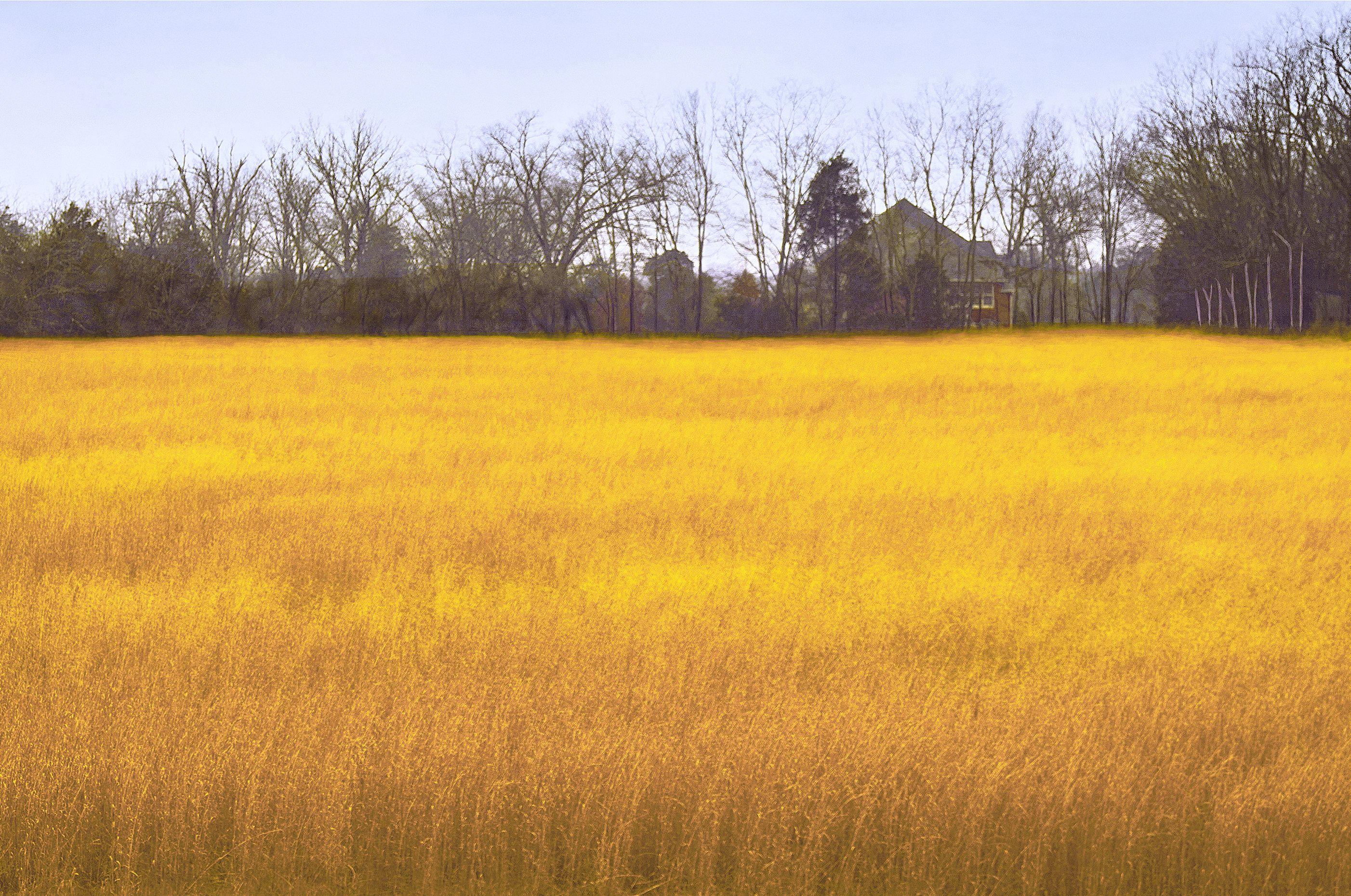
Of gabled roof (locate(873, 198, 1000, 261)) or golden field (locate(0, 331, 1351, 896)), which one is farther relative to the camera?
gabled roof (locate(873, 198, 1000, 261))

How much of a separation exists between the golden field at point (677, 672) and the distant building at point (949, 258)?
37.0m

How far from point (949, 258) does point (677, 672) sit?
192 ft

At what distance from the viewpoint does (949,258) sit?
61.7 meters

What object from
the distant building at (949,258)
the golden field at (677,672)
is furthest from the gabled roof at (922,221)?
the golden field at (677,672)

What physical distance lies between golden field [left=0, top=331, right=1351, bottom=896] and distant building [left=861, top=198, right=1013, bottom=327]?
36985mm

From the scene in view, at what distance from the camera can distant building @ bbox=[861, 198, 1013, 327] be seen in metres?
51.5

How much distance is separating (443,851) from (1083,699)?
320cm

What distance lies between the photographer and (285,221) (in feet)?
181

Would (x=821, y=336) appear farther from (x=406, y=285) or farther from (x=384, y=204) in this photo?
(x=384, y=204)

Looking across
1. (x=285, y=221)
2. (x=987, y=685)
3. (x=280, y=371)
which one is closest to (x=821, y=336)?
(x=280, y=371)

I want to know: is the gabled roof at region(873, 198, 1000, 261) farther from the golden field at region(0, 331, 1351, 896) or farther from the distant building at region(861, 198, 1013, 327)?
the golden field at region(0, 331, 1351, 896)

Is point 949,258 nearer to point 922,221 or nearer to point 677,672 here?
point 922,221

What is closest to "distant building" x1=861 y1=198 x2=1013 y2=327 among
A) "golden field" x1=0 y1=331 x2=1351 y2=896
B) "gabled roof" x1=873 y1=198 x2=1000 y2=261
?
"gabled roof" x1=873 y1=198 x2=1000 y2=261

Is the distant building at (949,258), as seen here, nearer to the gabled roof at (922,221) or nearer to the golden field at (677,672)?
the gabled roof at (922,221)
